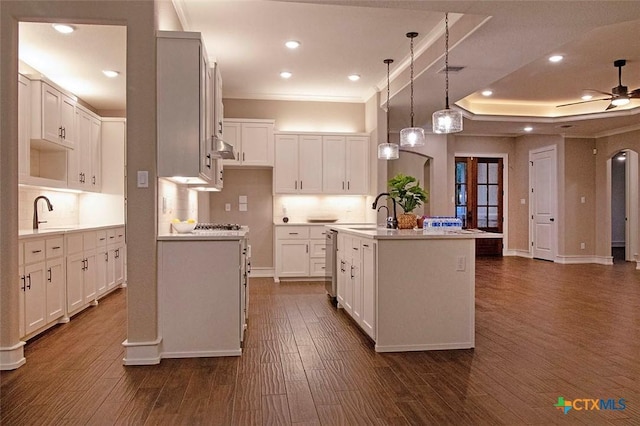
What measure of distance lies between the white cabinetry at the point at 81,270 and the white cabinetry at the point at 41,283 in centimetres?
17

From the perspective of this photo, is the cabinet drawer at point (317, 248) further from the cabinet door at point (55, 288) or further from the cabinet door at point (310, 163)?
the cabinet door at point (55, 288)

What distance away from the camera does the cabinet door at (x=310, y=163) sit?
7.28 m

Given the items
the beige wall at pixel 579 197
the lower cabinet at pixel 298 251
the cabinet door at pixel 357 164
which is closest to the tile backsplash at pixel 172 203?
the lower cabinet at pixel 298 251

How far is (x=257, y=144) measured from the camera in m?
7.17

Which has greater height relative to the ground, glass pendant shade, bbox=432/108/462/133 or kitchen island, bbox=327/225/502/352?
glass pendant shade, bbox=432/108/462/133

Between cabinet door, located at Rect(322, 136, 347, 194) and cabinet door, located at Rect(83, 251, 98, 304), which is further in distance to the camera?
cabinet door, located at Rect(322, 136, 347, 194)

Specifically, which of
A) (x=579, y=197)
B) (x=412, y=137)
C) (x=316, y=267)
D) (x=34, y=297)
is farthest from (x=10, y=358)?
(x=579, y=197)

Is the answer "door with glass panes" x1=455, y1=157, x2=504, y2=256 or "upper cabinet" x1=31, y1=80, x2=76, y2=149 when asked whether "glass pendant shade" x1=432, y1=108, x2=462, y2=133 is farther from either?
"door with glass panes" x1=455, y1=157, x2=504, y2=256

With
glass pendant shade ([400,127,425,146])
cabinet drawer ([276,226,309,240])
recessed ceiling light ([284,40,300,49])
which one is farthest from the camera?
cabinet drawer ([276,226,309,240])

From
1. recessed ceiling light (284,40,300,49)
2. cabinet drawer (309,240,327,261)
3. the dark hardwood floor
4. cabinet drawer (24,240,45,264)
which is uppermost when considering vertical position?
recessed ceiling light (284,40,300,49)

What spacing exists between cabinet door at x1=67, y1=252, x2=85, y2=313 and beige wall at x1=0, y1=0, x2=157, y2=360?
A: 4.33 feet

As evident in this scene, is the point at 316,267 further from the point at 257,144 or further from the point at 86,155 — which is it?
the point at 86,155

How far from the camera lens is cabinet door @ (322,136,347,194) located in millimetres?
7316

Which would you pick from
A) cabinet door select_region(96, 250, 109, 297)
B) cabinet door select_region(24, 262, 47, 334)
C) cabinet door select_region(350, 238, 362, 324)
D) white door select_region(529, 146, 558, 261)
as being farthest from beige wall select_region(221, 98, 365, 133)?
white door select_region(529, 146, 558, 261)
